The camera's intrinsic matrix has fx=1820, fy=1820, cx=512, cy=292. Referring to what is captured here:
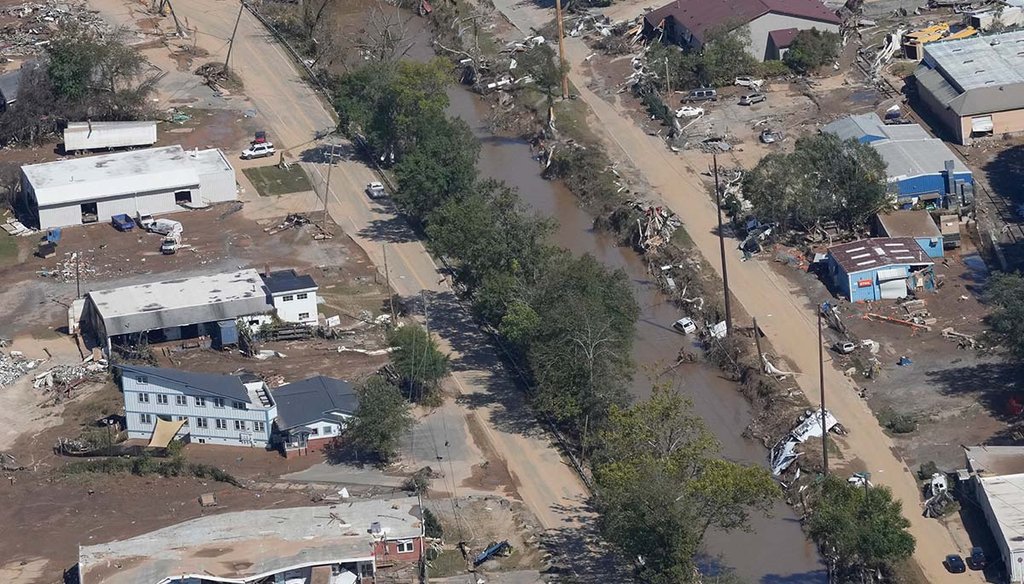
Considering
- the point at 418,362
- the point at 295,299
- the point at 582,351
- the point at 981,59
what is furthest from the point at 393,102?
the point at 981,59

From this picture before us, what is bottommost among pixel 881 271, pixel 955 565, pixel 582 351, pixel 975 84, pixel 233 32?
pixel 233 32

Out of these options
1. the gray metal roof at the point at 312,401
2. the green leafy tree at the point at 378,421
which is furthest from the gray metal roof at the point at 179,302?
the green leafy tree at the point at 378,421

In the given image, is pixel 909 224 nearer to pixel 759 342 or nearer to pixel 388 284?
pixel 759 342

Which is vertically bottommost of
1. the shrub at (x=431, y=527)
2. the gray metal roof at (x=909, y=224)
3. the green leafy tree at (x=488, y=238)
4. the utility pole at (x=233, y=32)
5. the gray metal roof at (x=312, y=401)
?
the utility pole at (x=233, y=32)

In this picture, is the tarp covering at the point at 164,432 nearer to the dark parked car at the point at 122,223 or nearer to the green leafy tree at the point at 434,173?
the green leafy tree at the point at 434,173

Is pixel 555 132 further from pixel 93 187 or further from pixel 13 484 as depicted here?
pixel 13 484

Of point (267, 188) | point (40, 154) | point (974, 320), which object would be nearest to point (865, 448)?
point (974, 320)
